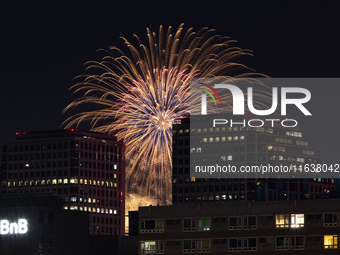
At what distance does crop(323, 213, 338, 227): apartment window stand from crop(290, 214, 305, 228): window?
11.6 feet

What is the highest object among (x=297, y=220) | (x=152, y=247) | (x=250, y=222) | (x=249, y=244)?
(x=297, y=220)

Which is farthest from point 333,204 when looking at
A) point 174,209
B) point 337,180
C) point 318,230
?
point 174,209

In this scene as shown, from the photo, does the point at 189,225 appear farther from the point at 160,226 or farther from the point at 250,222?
the point at 250,222

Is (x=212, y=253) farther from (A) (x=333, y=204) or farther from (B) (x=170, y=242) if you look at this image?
(A) (x=333, y=204)

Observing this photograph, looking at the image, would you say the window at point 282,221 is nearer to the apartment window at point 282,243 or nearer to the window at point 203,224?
the apartment window at point 282,243

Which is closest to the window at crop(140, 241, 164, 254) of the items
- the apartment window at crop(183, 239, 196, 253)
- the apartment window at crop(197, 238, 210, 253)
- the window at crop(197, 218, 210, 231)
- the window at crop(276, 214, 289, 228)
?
the apartment window at crop(183, 239, 196, 253)

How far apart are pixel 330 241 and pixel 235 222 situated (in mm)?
15916

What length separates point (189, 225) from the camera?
149m

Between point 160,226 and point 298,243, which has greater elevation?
point 160,226

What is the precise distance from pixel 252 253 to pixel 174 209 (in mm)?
15605

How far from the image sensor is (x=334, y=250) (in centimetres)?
13900

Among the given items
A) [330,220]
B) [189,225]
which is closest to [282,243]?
[330,220]

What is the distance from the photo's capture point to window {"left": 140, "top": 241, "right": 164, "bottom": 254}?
14950cm

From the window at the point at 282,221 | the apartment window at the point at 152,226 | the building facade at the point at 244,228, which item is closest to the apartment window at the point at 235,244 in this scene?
the building facade at the point at 244,228
